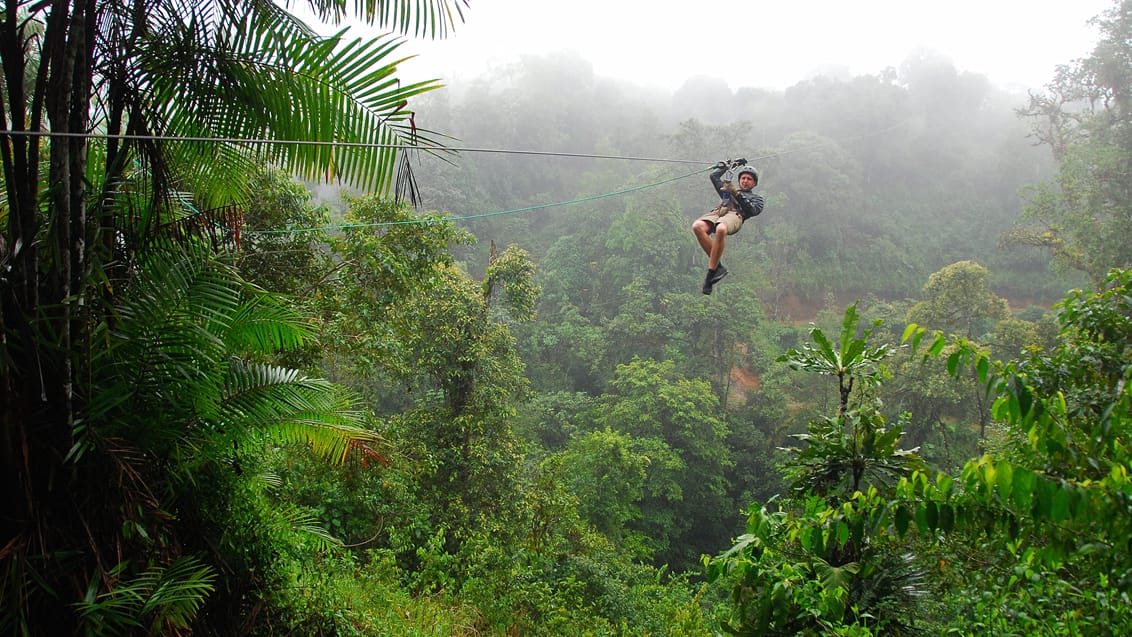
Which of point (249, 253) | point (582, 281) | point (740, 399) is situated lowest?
point (740, 399)

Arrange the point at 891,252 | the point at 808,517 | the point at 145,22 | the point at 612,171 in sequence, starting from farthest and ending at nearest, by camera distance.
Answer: the point at 612,171 < the point at 891,252 < the point at 145,22 < the point at 808,517

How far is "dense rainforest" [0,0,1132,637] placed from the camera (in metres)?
2.09

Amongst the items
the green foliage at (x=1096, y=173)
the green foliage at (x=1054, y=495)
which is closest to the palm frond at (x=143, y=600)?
the green foliage at (x=1054, y=495)

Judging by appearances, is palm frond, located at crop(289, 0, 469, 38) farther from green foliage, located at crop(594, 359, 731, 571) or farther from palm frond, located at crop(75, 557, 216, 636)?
green foliage, located at crop(594, 359, 731, 571)

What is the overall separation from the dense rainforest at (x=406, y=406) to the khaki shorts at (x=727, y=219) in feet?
1.31

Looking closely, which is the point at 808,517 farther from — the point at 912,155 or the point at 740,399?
the point at 912,155

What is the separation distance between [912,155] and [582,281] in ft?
67.1

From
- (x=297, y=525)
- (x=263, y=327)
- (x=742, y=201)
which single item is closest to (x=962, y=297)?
(x=742, y=201)

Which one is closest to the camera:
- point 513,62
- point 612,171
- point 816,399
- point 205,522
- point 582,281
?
point 205,522

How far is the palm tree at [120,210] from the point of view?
2096mm

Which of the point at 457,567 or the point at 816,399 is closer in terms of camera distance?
the point at 457,567

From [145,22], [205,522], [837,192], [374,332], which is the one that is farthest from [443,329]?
[837,192]

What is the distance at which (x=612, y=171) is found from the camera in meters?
29.6

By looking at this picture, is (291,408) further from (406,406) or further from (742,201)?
(406,406)
